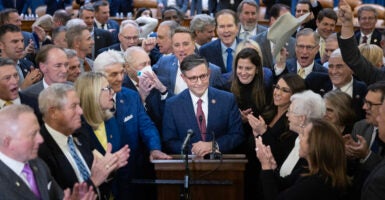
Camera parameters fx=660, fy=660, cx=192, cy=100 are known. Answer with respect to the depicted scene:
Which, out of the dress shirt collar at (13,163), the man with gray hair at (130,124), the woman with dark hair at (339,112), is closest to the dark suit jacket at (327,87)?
the woman with dark hair at (339,112)

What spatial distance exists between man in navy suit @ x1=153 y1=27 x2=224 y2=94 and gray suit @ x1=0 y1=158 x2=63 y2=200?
2191 millimetres

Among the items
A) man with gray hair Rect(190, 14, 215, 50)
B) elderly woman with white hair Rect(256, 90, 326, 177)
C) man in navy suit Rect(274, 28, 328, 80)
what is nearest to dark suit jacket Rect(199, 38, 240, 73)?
man with gray hair Rect(190, 14, 215, 50)

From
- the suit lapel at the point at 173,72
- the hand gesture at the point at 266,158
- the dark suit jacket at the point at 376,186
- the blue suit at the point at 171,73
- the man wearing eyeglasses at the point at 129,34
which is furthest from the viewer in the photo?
the man wearing eyeglasses at the point at 129,34

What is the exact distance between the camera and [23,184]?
3078 mm

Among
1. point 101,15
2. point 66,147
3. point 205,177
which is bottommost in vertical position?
point 205,177

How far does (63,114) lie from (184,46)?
2124 millimetres

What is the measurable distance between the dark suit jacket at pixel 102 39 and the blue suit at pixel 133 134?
313cm

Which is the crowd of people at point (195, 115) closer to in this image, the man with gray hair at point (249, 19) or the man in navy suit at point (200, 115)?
the man in navy suit at point (200, 115)

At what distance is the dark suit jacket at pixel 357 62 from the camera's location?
4492mm

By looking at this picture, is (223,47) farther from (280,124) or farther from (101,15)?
(101,15)

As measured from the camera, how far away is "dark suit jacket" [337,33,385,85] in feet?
14.7

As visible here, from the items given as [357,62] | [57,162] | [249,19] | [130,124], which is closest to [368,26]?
[249,19]

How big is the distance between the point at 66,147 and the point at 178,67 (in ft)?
6.75

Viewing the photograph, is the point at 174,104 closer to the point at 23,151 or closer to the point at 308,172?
the point at 308,172
